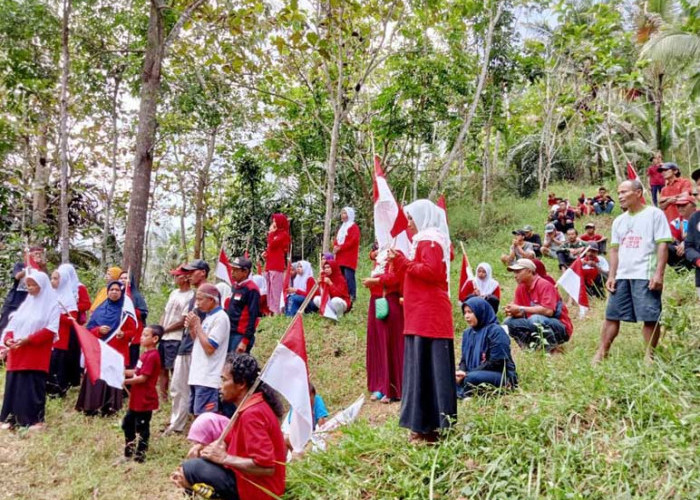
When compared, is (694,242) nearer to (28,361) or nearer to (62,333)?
(28,361)

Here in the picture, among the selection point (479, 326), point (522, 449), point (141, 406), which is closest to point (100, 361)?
point (141, 406)

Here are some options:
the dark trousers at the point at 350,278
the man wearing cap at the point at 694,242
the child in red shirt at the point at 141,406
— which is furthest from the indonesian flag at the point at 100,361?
the man wearing cap at the point at 694,242

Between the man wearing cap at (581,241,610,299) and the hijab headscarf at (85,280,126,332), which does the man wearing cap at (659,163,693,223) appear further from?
the hijab headscarf at (85,280,126,332)

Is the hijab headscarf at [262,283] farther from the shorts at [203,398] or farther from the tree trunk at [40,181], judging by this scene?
the tree trunk at [40,181]

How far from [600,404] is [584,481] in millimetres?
808

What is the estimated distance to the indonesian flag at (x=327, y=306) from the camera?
29.0 ft

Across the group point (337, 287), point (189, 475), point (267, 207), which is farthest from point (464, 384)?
point (267, 207)

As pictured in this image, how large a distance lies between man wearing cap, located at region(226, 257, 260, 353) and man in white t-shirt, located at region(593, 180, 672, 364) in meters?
3.52

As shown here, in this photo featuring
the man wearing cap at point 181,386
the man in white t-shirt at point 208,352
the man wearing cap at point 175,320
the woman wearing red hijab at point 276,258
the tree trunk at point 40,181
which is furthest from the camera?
the tree trunk at point 40,181

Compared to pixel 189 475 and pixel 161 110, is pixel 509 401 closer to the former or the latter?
pixel 189 475

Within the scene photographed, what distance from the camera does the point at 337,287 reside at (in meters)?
8.98

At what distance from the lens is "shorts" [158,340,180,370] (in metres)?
6.21

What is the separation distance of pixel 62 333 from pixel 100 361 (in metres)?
2.30

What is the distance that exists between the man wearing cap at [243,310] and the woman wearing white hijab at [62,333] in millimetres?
2261
